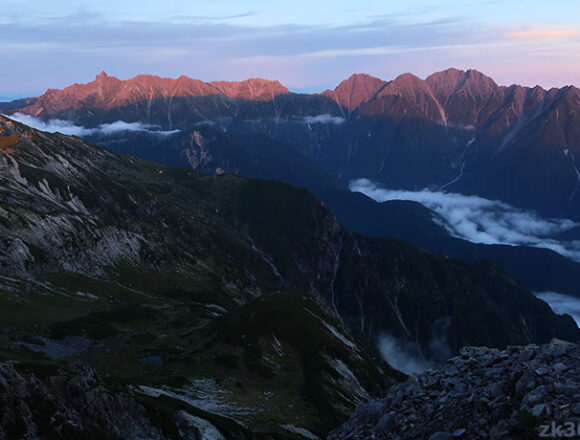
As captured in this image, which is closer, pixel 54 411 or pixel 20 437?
pixel 20 437

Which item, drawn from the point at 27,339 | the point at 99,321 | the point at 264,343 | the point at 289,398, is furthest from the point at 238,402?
the point at 99,321

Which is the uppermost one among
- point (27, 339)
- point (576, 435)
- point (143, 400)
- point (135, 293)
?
point (576, 435)

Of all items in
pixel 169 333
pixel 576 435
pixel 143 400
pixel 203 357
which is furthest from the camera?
pixel 169 333

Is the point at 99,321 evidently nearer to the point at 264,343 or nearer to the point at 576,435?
the point at 264,343

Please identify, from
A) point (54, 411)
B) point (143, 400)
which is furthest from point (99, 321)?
point (54, 411)

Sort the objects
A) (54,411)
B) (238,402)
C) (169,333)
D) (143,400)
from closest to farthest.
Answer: (54,411) → (143,400) → (238,402) → (169,333)

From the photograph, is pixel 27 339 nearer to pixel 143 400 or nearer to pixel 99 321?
pixel 99 321

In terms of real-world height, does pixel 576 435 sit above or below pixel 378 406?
A: above
